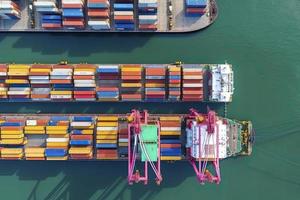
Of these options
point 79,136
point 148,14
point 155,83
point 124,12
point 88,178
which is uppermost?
point 124,12

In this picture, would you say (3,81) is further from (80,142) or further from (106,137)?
(106,137)

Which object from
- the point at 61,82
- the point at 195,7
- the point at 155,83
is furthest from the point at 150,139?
the point at 195,7

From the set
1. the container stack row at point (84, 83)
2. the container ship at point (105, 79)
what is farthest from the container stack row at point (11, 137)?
the container stack row at point (84, 83)

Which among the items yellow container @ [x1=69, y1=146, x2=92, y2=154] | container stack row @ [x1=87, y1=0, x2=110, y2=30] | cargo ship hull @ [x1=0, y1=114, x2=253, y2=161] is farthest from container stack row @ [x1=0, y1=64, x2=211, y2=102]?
yellow container @ [x1=69, y1=146, x2=92, y2=154]

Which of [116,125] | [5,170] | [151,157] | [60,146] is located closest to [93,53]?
[116,125]

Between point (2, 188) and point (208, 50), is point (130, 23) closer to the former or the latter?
point (208, 50)

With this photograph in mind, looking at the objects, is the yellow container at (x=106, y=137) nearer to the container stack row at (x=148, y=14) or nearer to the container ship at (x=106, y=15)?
the container ship at (x=106, y=15)

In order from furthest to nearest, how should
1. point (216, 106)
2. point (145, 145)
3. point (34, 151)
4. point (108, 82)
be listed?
point (216, 106) < point (108, 82) < point (34, 151) < point (145, 145)

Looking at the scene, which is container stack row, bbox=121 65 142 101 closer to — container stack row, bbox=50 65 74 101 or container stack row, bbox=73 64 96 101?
container stack row, bbox=73 64 96 101
